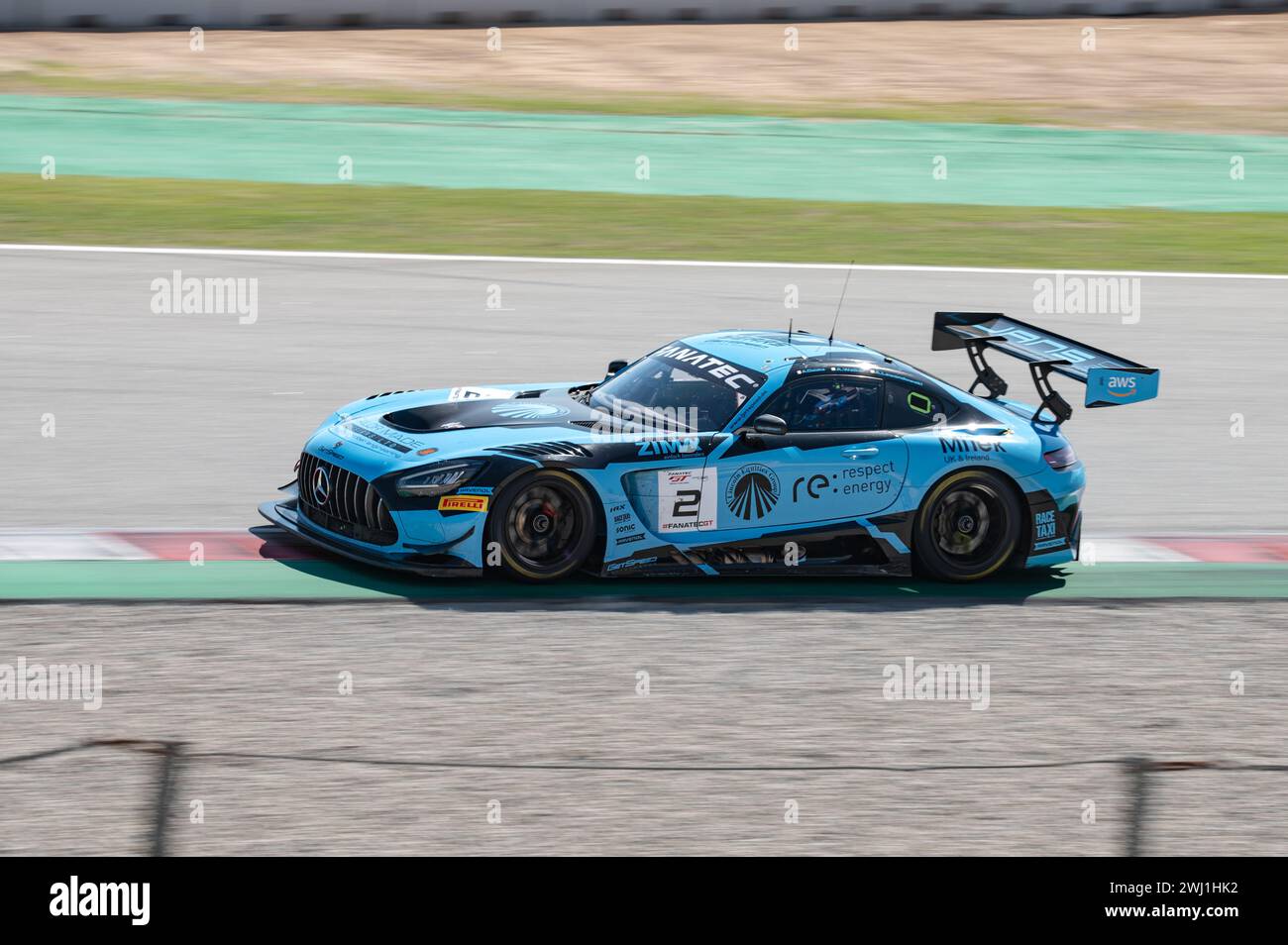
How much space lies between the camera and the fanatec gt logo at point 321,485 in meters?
8.80

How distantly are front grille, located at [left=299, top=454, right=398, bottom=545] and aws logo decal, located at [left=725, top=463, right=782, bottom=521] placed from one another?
171 cm

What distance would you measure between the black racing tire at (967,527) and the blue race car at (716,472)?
1 centimetres

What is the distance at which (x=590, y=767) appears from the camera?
257 inches

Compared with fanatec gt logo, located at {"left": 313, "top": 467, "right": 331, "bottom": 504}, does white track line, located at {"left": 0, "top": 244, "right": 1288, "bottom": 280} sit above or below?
above

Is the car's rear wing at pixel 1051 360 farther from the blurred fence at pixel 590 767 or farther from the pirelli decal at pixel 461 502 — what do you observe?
the pirelli decal at pixel 461 502

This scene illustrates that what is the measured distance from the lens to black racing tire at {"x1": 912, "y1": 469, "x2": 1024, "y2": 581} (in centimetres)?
912

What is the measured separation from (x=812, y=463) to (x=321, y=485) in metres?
2.53

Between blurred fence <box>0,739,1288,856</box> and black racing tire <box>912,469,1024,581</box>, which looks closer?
blurred fence <box>0,739,1288,856</box>

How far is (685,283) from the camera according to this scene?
16328 mm

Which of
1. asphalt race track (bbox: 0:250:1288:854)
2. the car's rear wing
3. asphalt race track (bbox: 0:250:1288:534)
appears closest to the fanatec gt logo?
asphalt race track (bbox: 0:250:1288:854)

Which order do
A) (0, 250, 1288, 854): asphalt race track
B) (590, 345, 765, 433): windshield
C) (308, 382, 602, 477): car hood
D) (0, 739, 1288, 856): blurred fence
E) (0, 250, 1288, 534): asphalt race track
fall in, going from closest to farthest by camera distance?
(0, 250, 1288, 854): asphalt race track
(0, 739, 1288, 856): blurred fence
(308, 382, 602, 477): car hood
(590, 345, 765, 433): windshield
(0, 250, 1288, 534): asphalt race track

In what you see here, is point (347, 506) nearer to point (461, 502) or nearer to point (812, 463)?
point (461, 502)

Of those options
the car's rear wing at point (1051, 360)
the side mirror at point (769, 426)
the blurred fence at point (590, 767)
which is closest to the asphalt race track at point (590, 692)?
the blurred fence at point (590, 767)

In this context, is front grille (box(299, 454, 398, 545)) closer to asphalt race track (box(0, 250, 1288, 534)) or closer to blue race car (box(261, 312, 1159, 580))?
blue race car (box(261, 312, 1159, 580))
